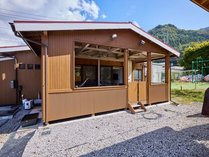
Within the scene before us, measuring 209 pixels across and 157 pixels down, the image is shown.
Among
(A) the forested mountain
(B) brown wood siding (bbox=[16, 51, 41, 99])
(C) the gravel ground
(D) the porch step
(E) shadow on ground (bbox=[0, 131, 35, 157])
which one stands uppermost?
(A) the forested mountain

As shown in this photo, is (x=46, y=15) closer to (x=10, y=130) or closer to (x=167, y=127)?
(x=10, y=130)

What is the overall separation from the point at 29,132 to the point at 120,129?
2871 millimetres

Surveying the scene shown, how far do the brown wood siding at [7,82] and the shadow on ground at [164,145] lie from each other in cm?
716

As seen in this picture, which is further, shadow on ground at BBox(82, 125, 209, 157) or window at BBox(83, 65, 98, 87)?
window at BBox(83, 65, 98, 87)

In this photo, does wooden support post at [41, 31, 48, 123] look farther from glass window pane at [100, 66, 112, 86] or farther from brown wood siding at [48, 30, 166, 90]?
glass window pane at [100, 66, 112, 86]

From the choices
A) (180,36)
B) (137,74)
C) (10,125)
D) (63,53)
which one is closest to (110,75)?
(137,74)

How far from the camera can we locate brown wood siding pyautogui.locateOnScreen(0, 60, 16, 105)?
830cm

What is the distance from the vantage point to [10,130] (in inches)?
A: 198

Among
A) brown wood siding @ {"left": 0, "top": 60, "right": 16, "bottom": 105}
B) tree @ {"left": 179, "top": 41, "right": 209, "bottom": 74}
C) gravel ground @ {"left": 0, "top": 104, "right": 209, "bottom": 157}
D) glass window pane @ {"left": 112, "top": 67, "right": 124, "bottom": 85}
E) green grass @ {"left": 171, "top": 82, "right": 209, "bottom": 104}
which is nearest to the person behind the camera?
gravel ground @ {"left": 0, "top": 104, "right": 209, "bottom": 157}

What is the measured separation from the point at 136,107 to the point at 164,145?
381cm

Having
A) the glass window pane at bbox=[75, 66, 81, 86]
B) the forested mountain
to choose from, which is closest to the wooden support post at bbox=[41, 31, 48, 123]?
the glass window pane at bbox=[75, 66, 81, 86]

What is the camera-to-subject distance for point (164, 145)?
359 centimetres

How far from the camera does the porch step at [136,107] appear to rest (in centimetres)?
684

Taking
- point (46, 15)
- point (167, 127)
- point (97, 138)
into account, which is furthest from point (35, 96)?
point (46, 15)
